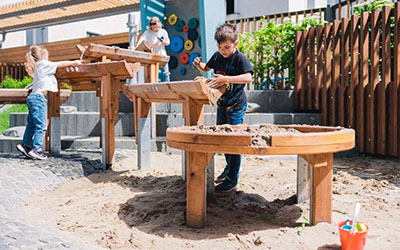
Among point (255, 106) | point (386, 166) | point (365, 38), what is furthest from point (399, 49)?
point (255, 106)

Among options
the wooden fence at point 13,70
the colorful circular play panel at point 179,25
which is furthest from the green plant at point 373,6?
the wooden fence at point 13,70

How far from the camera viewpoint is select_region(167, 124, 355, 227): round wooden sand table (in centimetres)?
248

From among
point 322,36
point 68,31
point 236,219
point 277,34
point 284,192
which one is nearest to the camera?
point 236,219

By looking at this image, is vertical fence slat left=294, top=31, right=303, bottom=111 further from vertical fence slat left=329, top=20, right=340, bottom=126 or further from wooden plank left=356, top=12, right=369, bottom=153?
wooden plank left=356, top=12, right=369, bottom=153

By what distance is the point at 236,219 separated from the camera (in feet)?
9.89

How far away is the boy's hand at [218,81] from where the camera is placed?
3329mm

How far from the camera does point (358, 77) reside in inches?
259

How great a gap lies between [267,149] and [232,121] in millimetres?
1402

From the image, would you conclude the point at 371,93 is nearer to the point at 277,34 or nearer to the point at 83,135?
the point at 277,34

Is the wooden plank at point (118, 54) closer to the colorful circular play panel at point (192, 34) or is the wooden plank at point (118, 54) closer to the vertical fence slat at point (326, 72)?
the vertical fence slat at point (326, 72)

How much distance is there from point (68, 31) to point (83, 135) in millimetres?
12198

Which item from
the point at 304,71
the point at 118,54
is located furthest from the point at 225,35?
the point at 304,71

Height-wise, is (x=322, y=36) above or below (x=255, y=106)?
above

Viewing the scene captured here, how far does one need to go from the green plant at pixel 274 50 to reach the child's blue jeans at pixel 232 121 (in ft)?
15.1
